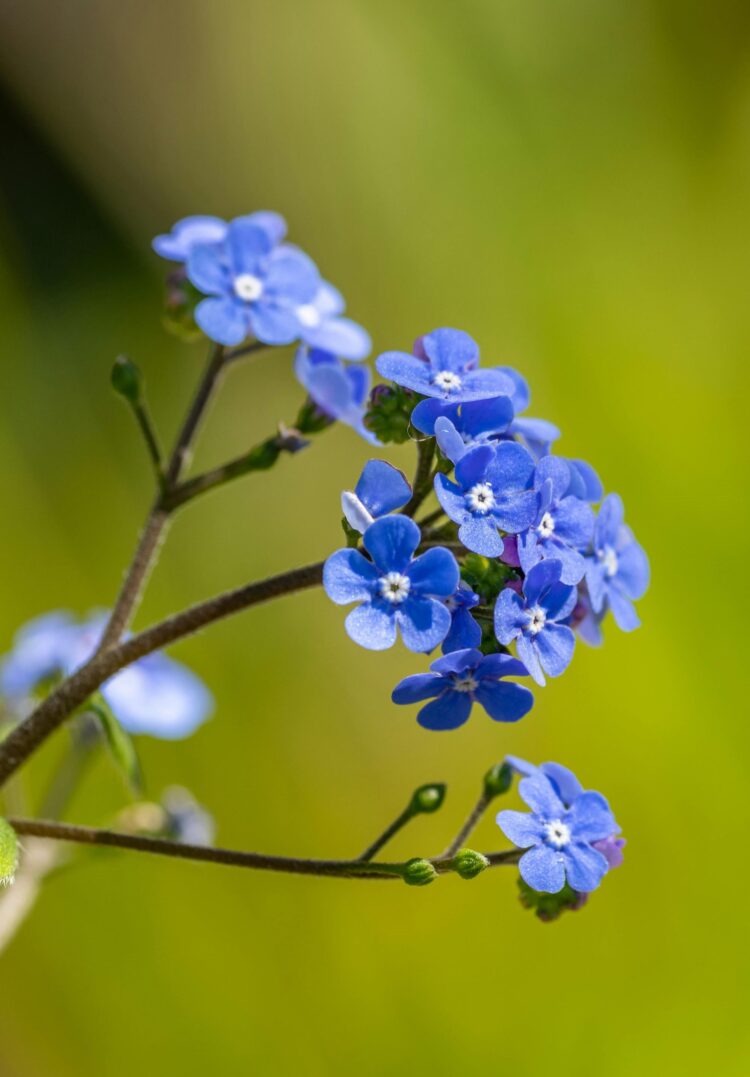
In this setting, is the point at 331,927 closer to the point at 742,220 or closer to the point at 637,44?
the point at 742,220

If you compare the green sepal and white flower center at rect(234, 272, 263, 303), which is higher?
white flower center at rect(234, 272, 263, 303)

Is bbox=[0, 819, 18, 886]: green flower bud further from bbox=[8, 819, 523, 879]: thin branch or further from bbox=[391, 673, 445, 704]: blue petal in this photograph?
bbox=[391, 673, 445, 704]: blue petal

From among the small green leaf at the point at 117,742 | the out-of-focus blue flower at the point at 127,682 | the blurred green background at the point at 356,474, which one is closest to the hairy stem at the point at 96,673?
the small green leaf at the point at 117,742

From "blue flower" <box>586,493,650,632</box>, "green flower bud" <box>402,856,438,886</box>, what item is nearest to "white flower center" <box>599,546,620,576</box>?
"blue flower" <box>586,493,650,632</box>

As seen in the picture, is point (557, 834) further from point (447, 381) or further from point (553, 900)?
point (447, 381)


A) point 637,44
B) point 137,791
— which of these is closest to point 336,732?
point 137,791

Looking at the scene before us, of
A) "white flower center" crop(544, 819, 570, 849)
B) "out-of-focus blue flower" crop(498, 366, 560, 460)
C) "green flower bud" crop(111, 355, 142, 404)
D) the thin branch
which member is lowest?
the thin branch
